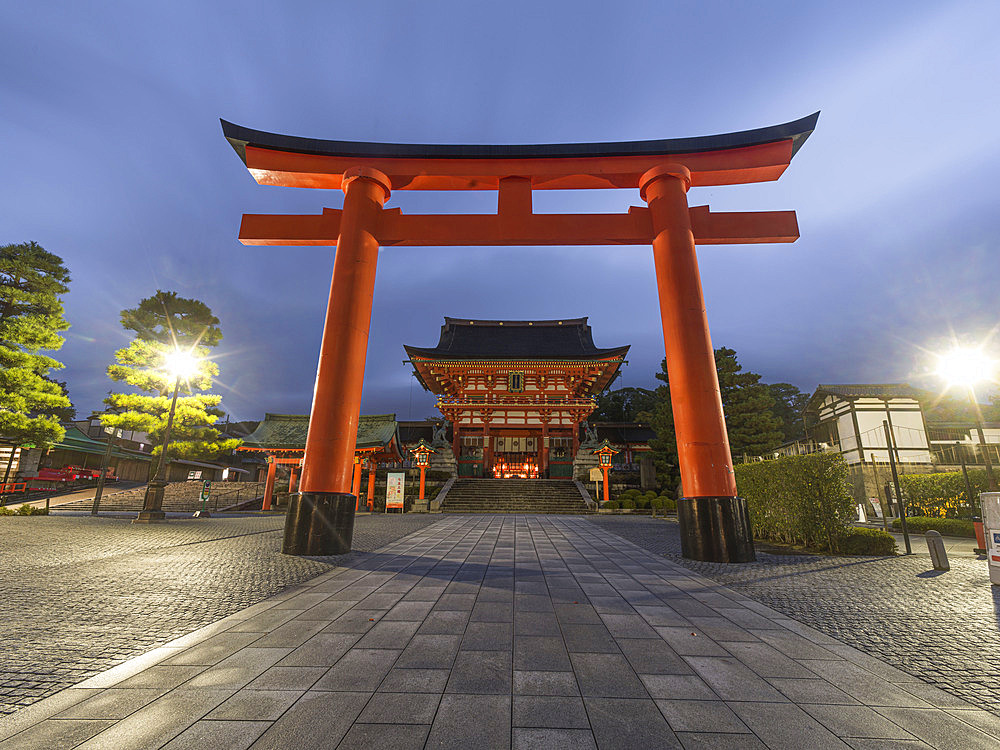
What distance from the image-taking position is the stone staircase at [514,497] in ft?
59.8

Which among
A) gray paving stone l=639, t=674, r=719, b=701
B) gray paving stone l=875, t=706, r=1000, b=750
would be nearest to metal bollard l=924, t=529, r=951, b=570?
gray paving stone l=875, t=706, r=1000, b=750

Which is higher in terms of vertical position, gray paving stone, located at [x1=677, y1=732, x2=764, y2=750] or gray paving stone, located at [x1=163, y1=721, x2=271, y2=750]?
gray paving stone, located at [x1=677, y1=732, x2=764, y2=750]

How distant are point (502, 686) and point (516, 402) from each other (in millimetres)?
22593

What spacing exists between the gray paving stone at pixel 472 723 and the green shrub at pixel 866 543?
299 inches

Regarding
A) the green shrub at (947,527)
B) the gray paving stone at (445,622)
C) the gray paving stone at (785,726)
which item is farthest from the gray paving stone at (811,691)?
the green shrub at (947,527)

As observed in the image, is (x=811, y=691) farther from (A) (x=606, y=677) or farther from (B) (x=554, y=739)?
(B) (x=554, y=739)

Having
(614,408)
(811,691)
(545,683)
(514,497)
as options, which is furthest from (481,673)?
(614,408)

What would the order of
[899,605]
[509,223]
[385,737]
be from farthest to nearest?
[509,223], [899,605], [385,737]

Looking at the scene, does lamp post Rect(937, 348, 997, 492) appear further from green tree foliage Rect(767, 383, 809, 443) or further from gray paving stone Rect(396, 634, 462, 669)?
green tree foliage Rect(767, 383, 809, 443)

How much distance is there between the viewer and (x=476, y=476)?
23516mm

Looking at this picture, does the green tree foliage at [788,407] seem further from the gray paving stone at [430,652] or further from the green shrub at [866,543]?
the gray paving stone at [430,652]

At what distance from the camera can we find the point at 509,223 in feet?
25.5

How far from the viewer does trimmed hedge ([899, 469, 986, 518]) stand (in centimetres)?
1309

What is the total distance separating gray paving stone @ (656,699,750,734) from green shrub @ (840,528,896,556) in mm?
6799
